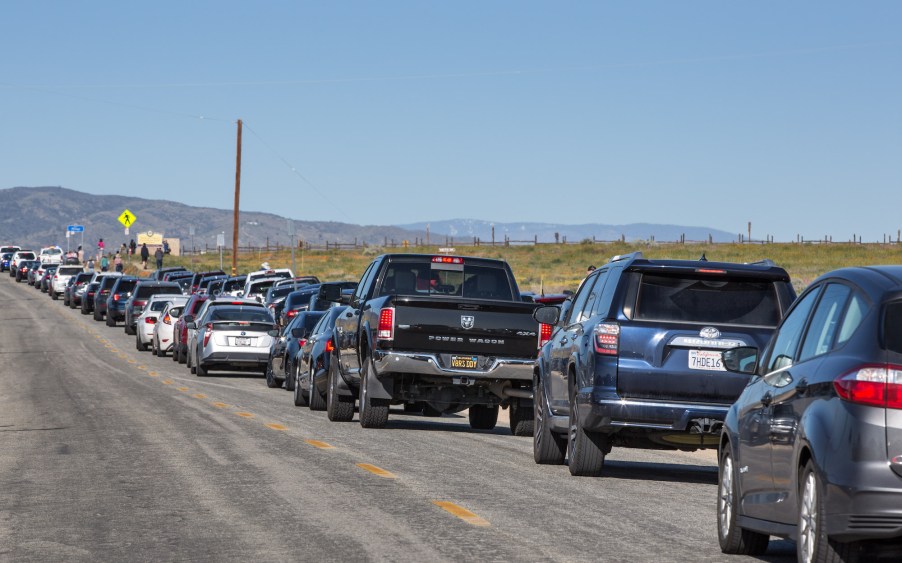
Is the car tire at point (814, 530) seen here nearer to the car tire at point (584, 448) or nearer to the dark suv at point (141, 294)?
the car tire at point (584, 448)

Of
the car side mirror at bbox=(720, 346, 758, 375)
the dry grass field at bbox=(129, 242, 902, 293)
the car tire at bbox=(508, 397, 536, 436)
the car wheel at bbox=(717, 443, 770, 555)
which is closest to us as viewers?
the car side mirror at bbox=(720, 346, 758, 375)

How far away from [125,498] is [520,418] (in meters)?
9.01

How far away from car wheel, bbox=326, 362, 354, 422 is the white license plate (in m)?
8.49

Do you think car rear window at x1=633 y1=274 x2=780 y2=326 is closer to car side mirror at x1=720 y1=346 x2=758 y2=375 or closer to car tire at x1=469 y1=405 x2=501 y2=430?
car side mirror at x1=720 y1=346 x2=758 y2=375

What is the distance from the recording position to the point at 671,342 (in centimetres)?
1327

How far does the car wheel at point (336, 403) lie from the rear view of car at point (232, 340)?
43.1 feet

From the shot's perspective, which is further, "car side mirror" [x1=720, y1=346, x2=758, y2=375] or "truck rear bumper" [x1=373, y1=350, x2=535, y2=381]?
"truck rear bumper" [x1=373, y1=350, x2=535, y2=381]

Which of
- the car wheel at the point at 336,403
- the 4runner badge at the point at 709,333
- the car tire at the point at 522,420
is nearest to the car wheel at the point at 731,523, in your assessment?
the 4runner badge at the point at 709,333

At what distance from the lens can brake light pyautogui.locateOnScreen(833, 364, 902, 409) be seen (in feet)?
23.5

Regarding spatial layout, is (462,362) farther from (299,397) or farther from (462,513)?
(462,513)

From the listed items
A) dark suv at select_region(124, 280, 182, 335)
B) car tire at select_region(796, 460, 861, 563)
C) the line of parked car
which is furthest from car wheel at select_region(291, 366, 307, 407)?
dark suv at select_region(124, 280, 182, 335)

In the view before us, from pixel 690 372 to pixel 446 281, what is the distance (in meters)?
7.63

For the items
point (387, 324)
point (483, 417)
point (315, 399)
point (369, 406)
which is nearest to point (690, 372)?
point (387, 324)

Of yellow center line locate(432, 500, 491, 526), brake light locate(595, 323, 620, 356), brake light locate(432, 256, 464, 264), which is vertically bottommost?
yellow center line locate(432, 500, 491, 526)
